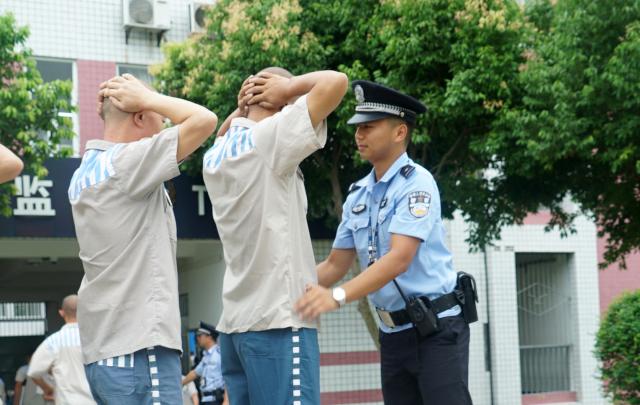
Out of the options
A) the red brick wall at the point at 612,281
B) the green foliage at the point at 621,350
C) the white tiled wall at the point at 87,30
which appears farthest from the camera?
the red brick wall at the point at 612,281

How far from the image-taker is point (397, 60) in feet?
36.4

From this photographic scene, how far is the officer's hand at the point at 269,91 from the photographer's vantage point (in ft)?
10.8

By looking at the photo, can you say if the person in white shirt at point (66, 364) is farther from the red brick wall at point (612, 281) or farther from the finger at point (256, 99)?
the red brick wall at point (612, 281)

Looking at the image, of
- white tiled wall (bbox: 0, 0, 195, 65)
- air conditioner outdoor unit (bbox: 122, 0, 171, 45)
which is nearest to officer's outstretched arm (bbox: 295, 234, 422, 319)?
white tiled wall (bbox: 0, 0, 195, 65)

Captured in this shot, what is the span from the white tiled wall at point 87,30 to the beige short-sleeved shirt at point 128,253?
422 inches

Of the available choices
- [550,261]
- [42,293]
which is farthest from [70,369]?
[42,293]

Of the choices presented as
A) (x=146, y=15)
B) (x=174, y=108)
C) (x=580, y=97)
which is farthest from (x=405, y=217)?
(x=146, y=15)

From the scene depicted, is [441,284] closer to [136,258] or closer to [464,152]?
[136,258]

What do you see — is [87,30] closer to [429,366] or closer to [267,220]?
[429,366]

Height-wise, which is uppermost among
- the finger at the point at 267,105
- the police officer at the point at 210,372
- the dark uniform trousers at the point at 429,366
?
the finger at the point at 267,105

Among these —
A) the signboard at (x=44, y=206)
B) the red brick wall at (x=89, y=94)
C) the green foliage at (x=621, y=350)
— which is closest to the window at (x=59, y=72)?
the red brick wall at (x=89, y=94)

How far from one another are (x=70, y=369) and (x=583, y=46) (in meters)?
6.74

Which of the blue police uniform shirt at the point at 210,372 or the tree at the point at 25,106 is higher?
the tree at the point at 25,106

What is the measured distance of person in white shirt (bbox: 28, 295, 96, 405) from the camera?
7113mm
